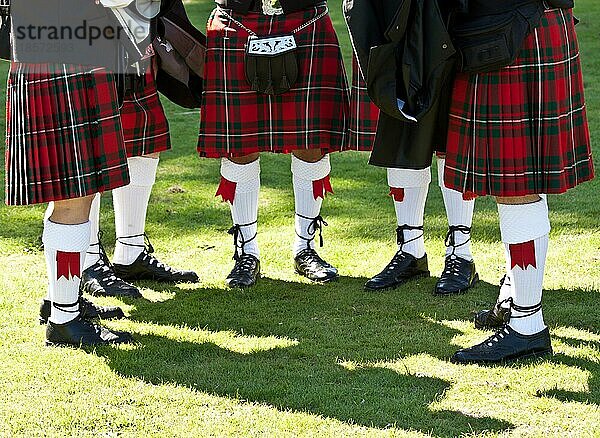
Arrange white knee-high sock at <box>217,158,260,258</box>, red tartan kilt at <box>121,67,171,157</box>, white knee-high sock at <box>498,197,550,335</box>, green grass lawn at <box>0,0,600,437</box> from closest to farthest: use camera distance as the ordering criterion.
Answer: green grass lawn at <box>0,0,600,437</box>
white knee-high sock at <box>498,197,550,335</box>
red tartan kilt at <box>121,67,171,157</box>
white knee-high sock at <box>217,158,260,258</box>

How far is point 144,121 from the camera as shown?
372 centimetres

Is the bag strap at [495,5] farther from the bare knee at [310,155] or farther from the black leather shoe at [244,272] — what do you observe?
the black leather shoe at [244,272]

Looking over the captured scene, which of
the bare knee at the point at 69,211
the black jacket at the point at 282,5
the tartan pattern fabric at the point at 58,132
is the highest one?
the black jacket at the point at 282,5

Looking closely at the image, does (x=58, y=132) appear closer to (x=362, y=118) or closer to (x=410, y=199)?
(x=362, y=118)

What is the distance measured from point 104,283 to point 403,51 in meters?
1.55

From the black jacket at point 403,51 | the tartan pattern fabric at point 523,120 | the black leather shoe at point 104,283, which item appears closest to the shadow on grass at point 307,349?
the black leather shoe at point 104,283

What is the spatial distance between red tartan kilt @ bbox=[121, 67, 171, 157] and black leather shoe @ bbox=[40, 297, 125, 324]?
588 mm

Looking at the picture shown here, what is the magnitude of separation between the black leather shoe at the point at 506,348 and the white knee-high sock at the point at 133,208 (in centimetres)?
144

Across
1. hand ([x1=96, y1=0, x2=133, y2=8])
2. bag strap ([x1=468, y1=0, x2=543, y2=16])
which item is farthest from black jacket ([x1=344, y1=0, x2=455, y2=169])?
hand ([x1=96, y1=0, x2=133, y2=8])

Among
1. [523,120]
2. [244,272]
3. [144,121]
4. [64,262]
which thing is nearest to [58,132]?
[64,262]

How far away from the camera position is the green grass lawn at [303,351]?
103 inches

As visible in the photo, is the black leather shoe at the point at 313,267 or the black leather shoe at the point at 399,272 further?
the black leather shoe at the point at 313,267

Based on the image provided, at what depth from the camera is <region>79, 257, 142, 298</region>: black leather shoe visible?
375 centimetres

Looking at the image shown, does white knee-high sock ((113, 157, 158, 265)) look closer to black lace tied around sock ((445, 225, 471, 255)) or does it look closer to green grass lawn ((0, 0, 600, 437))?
green grass lawn ((0, 0, 600, 437))
